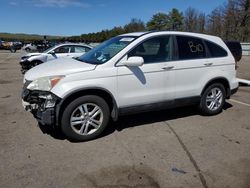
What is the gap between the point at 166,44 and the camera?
5.60m

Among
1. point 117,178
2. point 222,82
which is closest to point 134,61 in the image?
point 117,178

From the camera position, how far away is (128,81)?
509 centimetres

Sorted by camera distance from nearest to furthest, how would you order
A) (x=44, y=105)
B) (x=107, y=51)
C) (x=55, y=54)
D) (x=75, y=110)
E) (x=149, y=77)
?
(x=44, y=105) → (x=75, y=110) → (x=149, y=77) → (x=107, y=51) → (x=55, y=54)

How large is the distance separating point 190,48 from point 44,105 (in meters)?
3.10

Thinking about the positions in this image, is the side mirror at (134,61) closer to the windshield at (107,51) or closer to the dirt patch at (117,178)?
the windshield at (107,51)

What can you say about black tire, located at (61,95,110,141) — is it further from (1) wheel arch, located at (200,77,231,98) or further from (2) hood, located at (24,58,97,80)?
(1) wheel arch, located at (200,77,231,98)

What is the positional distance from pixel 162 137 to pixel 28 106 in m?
2.35

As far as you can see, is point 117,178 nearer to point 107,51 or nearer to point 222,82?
point 107,51

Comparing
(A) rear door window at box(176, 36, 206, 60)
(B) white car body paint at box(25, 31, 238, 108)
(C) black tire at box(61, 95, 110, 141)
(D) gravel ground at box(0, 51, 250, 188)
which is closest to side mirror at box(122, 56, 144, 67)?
(B) white car body paint at box(25, 31, 238, 108)

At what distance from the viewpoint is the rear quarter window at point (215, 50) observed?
6129 millimetres

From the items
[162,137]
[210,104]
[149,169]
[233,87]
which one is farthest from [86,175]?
[233,87]

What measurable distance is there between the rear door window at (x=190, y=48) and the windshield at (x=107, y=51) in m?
1.03

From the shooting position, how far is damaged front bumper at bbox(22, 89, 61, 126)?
4.53m

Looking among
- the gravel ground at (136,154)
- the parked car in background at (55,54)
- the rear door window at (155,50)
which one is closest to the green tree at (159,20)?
the parked car in background at (55,54)
